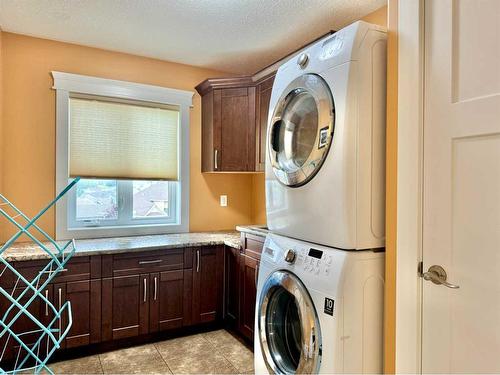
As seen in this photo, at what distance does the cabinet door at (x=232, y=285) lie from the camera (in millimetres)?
2986

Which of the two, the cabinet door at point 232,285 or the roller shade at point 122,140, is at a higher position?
the roller shade at point 122,140

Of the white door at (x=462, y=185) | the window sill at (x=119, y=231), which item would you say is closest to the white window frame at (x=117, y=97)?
the window sill at (x=119, y=231)

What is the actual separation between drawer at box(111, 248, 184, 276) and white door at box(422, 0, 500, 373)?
2.00 metres

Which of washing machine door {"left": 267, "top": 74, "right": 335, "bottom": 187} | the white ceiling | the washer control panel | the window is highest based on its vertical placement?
the white ceiling

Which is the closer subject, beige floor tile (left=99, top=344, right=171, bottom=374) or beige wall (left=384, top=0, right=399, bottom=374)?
beige wall (left=384, top=0, right=399, bottom=374)

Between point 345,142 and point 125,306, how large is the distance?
7.12 ft

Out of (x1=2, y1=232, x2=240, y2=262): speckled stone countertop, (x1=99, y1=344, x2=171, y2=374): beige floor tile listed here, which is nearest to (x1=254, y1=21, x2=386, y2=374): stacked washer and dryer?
(x1=99, y1=344, x2=171, y2=374): beige floor tile

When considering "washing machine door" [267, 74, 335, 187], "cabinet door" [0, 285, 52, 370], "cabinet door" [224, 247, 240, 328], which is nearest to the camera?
"washing machine door" [267, 74, 335, 187]

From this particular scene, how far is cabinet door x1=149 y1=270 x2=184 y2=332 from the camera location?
283cm

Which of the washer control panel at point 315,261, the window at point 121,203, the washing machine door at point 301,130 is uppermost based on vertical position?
the washing machine door at point 301,130

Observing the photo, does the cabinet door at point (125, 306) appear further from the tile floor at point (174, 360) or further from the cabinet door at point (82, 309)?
the tile floor at point (174, 360)

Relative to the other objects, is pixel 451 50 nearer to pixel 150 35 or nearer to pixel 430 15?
pixel 430 15

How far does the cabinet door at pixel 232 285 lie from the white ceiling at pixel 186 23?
5.92 feet

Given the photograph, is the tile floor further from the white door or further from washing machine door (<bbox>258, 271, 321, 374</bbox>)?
the white door
